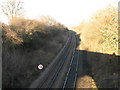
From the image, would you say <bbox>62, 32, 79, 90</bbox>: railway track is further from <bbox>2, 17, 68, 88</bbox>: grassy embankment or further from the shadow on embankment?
<bbox>2, 17, 68, 88</bbox>: grassy embankment

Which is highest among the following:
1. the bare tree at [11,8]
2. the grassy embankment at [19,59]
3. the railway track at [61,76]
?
the bare tree at [11,8]

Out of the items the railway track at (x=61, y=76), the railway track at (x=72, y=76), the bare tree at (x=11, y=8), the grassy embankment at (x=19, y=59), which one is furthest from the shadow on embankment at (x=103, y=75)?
the bare tree at (x=11, y=8)

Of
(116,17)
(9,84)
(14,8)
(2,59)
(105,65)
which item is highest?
(14,8)

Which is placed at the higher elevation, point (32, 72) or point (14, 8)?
point (14, 8)

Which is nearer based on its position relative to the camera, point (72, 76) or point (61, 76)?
point (72, 76)

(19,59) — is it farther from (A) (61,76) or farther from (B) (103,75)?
(B) (103,75)

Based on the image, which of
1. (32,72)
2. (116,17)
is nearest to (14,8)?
(32,72)

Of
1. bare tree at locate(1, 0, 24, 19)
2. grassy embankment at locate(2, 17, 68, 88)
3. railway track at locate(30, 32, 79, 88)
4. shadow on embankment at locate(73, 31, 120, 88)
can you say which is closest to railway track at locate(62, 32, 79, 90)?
railway track at locate(30, 32, 79, 88)

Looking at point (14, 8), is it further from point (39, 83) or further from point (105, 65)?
point (105, 65)

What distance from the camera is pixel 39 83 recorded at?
13570 millimetres

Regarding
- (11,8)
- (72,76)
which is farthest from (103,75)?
(11,8)

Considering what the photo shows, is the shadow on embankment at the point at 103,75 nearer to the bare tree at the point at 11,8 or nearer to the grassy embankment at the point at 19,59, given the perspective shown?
the grassy embankment at the point at 19,59

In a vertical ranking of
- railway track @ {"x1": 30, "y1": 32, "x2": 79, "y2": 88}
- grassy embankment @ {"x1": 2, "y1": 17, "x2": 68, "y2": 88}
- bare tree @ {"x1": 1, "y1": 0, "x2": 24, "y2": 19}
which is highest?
bare tree @ {"x1": 1, "y1": 0, "x2": 24, "y2": 19}

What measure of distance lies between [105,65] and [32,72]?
8.97 meters
